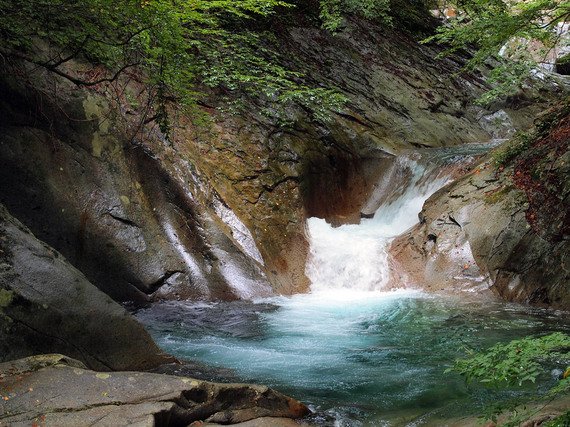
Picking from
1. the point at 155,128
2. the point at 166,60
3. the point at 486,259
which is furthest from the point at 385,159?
the point at 166,60

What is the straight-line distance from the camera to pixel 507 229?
7977 mm

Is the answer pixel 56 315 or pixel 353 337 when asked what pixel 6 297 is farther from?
pixel 353 337

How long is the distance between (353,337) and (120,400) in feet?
12.8

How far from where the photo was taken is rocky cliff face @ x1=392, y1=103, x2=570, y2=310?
7.29m

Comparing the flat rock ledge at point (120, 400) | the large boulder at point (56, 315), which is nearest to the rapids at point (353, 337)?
the flat rock ledge at point (120, 400)

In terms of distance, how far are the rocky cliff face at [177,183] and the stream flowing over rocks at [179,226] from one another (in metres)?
0.03

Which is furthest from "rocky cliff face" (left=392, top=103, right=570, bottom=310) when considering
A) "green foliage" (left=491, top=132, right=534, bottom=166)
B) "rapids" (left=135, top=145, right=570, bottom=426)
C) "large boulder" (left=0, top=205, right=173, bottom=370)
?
"large boulder" (left=0, top=205, right=173, bottom=370)

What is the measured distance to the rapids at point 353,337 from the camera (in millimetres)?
4012

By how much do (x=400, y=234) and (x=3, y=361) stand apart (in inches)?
343

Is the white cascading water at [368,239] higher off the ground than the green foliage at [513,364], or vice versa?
the white cascading water at [368,239]

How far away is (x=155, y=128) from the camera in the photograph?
27.7 ft

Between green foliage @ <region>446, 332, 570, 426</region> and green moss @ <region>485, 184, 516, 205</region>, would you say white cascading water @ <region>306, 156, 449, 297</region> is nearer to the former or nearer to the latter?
green moss @ <region>485, 184, 516, 205</region>

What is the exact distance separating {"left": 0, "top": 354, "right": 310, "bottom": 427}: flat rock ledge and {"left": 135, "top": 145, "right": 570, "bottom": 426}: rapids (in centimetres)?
60

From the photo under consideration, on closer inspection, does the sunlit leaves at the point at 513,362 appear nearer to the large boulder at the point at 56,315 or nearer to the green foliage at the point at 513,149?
the large boulder at the point at 56,315
